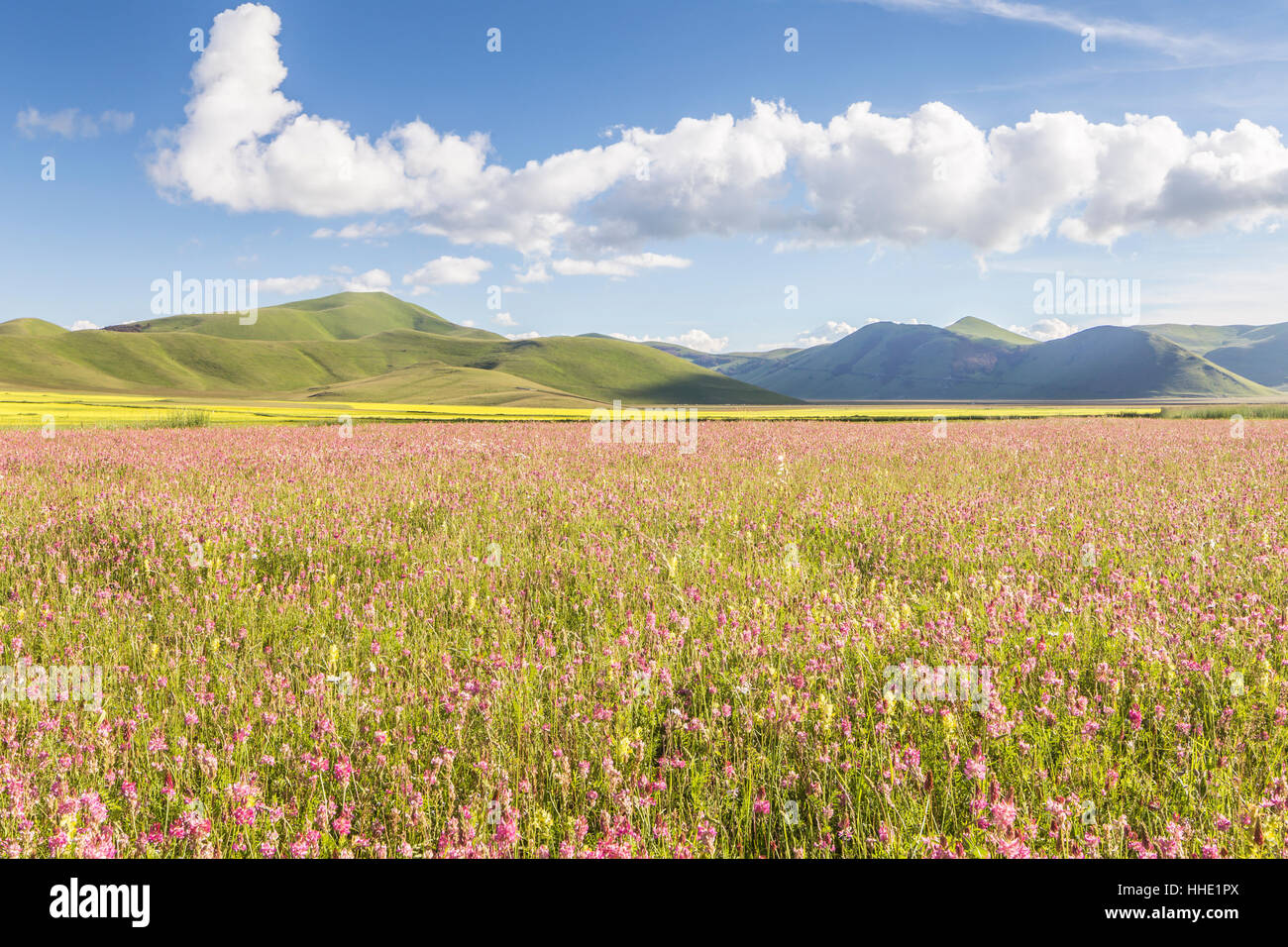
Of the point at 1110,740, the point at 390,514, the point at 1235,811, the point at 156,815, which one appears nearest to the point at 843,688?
the point at 1110,740

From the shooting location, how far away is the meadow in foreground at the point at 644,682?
210cm

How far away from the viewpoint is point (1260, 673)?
2963 mm

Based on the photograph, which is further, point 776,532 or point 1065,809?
point 776,532

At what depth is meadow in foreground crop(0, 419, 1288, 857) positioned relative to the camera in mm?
2100

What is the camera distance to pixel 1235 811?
2.11 m

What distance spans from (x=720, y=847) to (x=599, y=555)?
3261 mm

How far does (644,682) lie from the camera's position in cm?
291

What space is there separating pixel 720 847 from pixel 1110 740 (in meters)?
1.73
